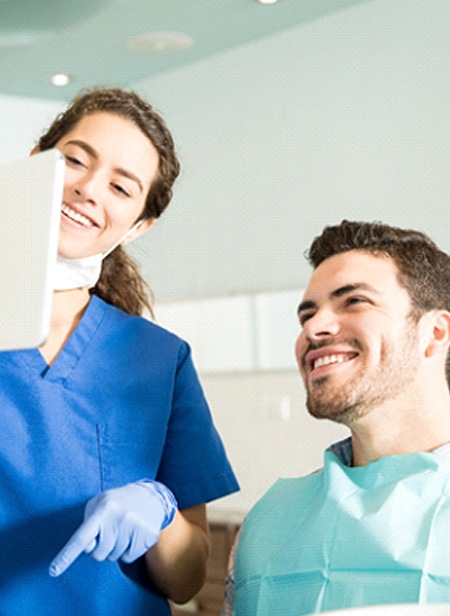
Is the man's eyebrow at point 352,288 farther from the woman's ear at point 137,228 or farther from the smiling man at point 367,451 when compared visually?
the woman's ear at point 137,228

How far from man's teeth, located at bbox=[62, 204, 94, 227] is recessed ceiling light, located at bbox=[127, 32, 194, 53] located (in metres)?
2.58

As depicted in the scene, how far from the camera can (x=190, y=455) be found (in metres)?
1.59

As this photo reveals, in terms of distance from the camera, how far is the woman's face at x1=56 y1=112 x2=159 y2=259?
4.84ft

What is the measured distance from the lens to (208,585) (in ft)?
12.0

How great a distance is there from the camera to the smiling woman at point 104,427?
141 cm

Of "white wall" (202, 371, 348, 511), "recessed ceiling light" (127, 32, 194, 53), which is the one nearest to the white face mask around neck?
"white wall" (202, 371, 348, 511)

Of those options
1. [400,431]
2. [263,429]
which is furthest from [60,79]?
[400,431]

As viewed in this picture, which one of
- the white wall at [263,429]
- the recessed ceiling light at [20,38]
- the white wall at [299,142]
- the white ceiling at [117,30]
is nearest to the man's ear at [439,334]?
the white wall at [299,142]

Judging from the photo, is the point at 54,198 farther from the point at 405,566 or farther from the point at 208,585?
the point at 208,585

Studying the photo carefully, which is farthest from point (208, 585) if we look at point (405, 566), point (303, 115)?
point (405, 566)

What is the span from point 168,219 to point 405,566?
10.5ft

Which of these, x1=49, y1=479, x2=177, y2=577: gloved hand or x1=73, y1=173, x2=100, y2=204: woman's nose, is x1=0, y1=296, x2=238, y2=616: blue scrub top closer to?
x1=49, y1=479, x2=177, y2=577: gloved hand

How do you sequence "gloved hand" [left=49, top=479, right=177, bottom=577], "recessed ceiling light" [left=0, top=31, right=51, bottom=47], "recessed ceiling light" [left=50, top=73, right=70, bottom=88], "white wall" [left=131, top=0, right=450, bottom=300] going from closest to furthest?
1. "gloved hand" [left=49, top=479, right=177, bottom=577]
2. "white wall" [left=131, top=0, right=450, bottom=300]
3. "recessed ceiling light" [left=0, top=31, right=51, bottom=47]
4. "recessed ceiling light" [left=50, top=73, right=70, bottom=88]

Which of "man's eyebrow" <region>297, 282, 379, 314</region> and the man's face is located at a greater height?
"man's eyebrow" <region>297, 282, 379, 314</region>
